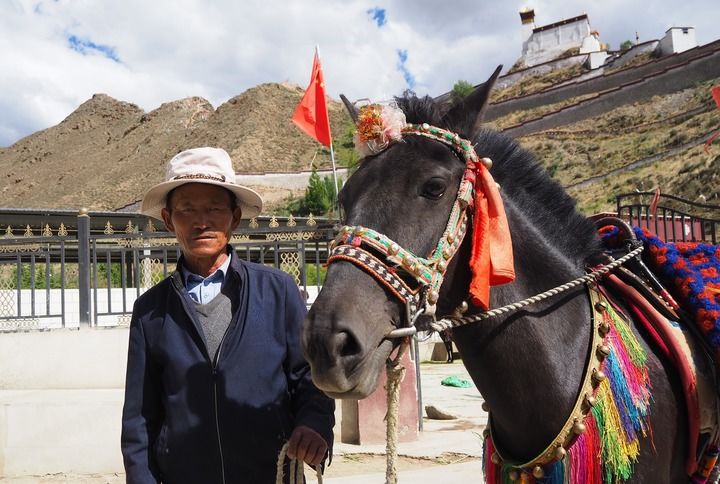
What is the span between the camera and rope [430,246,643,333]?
6.43 feet

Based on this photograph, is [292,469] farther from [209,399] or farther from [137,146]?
[137,146]

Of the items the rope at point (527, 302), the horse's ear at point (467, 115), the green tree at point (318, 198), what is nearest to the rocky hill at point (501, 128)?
the green tree at point (318, 198)

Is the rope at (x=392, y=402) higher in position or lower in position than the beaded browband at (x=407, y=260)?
lower

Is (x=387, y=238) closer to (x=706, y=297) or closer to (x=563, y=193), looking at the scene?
(x=563, y=193)

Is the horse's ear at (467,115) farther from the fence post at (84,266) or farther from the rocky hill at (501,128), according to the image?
the rocky hill at (501,128)

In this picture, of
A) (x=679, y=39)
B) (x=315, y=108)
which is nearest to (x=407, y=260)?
(x=315, y=108)

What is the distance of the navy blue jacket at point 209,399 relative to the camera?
2.11 metres

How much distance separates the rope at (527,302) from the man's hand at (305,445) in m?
0.56

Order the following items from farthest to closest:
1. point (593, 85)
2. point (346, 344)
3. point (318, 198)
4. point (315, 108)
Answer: point (593, 85) → point (318, 198) → point (315, 108) → point (346, 344)

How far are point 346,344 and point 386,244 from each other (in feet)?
1.02

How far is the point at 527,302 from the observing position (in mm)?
2121

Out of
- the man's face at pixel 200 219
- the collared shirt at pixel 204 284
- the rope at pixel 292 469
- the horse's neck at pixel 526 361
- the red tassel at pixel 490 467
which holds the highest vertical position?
the man's face at pixel 200 219

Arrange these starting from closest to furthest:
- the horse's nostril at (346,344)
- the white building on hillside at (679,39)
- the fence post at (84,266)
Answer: the horse's nostril at (346,344)
the fence post at (84,266)
the white building on hillside at (679,39)

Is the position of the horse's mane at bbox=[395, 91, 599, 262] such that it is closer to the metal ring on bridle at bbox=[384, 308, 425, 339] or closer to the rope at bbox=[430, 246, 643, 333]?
the rope at bbox=[430, 246, 643, 333]
